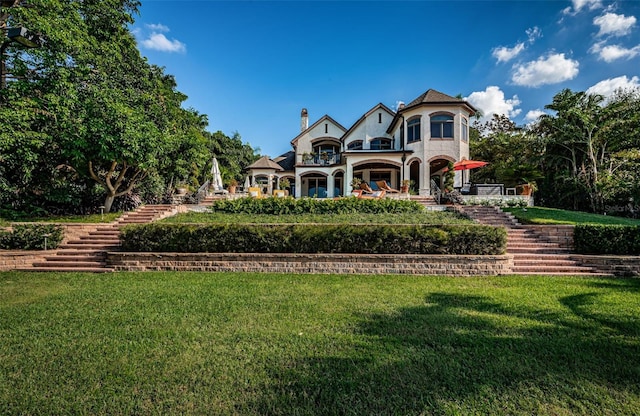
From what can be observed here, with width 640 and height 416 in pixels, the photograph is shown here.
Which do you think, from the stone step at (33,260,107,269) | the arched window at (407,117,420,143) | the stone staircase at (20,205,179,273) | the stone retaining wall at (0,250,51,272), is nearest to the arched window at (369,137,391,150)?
the arched window at (407,117,420,143)

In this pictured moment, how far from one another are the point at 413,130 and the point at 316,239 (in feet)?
57.4

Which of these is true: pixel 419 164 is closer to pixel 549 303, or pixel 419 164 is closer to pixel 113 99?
pixel 549 303

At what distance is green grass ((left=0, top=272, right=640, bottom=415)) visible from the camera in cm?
289

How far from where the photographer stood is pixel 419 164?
2242 cm

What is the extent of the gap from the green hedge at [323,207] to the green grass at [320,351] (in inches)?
307

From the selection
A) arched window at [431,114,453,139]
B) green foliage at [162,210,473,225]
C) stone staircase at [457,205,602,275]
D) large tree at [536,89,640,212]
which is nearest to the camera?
stone staircase at [457,205,602,275]

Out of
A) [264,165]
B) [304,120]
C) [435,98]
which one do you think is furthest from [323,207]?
[304,120]

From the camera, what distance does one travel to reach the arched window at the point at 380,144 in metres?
27.3

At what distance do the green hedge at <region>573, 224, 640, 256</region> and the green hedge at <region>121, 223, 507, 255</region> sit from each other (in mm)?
2978

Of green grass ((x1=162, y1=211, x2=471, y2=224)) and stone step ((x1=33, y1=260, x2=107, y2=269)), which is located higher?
green grass ((x1=162, y1=211, x2=471, y2=224))

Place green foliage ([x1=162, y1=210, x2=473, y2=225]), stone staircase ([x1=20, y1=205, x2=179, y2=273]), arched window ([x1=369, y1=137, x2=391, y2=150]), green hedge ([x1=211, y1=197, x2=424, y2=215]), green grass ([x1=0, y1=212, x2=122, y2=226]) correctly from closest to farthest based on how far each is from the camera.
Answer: stone staircase ([x1=20, y1=205, x2=179, y2=273])
green foliage ([x1=162, y1=210, x2=473, y2=225])
green grass ([x1=0, y1=212, x2=122, y2=226])
green hedge ([x1=211, y1=197, x2=424, y2=215])
arched window ([x1=369, y1=137, x2=391, y2=150])

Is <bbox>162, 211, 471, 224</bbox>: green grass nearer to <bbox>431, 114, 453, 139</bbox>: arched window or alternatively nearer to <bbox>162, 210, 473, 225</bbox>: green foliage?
<bbox>162, 210, 473, 225</bbox>: green foliage

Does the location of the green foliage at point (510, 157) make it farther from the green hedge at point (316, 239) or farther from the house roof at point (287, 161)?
the house roof at point (287, 161)

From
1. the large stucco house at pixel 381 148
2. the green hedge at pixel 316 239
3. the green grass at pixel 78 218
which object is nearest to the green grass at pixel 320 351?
the green hedge at pixel 316 239
